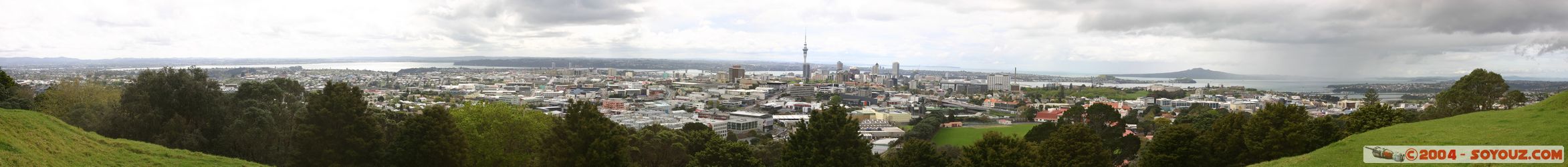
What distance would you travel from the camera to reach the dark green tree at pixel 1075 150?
10016 mm

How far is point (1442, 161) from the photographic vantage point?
23.4 feet

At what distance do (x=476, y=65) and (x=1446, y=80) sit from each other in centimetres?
8724

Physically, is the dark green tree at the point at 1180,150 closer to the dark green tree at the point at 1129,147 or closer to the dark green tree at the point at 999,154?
the dark green tree at the point at 999,154

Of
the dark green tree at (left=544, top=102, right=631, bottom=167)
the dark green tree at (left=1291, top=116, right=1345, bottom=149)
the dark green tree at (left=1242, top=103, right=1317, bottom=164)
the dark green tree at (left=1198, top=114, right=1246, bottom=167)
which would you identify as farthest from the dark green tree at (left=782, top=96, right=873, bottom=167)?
the dark green tree at (left=1291, top=116, right=1345, bottom=149)

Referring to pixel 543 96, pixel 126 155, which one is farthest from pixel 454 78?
pixel 126 155

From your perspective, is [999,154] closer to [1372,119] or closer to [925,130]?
[1372,119]

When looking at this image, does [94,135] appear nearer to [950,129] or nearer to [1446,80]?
[950,129]

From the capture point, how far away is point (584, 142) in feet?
32.5

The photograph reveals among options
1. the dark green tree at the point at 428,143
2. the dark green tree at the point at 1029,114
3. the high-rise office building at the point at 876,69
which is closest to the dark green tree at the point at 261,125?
the dark green tree at the point at 428,143

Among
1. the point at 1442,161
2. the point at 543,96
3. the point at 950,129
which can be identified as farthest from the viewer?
the point at 543,96

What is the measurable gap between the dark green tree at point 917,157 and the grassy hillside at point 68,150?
6.96 metres

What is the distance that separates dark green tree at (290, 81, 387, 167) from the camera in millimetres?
10344

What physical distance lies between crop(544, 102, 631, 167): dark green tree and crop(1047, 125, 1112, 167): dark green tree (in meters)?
4.61

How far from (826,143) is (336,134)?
5.47 metres
